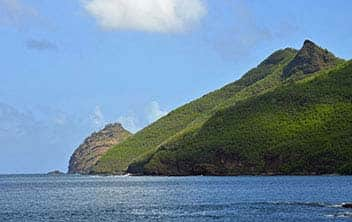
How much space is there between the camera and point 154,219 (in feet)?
350

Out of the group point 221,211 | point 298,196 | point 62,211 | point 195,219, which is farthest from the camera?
point 298,196

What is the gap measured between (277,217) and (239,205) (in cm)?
2834

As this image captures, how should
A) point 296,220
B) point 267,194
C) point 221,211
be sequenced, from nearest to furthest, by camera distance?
point 296,220 → point 221,211 → point 267,194

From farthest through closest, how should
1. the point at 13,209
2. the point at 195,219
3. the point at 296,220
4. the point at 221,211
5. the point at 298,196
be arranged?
the point at 298,196 → the point at 13,209 → the point at 221,211 → the point at 195,219 → the point at 296,220

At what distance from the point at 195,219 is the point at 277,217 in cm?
1152

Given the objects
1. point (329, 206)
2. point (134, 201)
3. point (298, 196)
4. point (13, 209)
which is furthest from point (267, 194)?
point (13, 209)

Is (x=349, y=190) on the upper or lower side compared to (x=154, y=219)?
upper

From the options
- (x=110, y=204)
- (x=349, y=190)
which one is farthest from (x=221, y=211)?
(x=349, y=190)

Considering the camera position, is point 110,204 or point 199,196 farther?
point 199,196

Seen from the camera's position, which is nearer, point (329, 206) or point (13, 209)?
point (329, 206)

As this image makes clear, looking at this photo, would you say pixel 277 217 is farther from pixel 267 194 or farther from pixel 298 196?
pixel 267 194

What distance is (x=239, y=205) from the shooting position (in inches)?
5177

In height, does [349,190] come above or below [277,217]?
above

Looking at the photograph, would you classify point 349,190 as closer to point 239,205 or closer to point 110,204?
point 239,205
